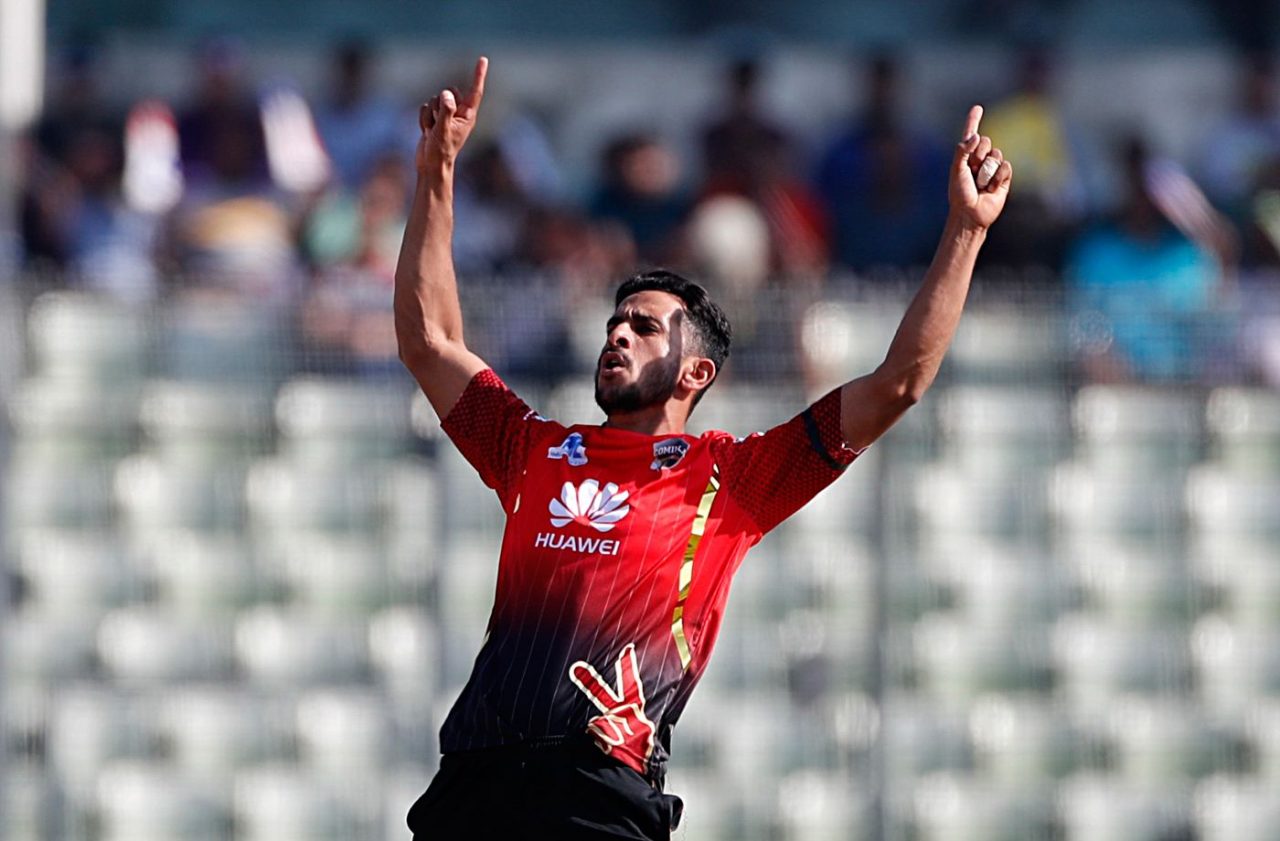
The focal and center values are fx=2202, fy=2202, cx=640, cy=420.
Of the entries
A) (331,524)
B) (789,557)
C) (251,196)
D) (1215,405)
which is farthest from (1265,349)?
(251,196)

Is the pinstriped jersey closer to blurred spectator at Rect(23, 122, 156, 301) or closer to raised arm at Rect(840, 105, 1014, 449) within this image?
raised arm at Rect(840, 105, 1014, 449)

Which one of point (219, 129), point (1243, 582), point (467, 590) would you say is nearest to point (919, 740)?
point (1243, 582)

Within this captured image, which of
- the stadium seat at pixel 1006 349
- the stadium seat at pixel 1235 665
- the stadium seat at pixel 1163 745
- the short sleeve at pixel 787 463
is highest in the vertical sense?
the stadium seat at pixel 1006 349

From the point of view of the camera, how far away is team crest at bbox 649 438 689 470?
5.93 metres

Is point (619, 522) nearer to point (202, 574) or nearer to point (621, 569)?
point (621, 569)

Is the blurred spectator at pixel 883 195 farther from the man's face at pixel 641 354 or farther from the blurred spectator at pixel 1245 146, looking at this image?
the man's face at pixel 641 354

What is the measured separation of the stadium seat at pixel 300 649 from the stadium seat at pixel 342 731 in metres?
0.13

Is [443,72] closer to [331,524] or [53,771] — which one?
[331,524]

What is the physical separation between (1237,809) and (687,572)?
544 centimetres

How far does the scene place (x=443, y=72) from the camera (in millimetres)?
14367

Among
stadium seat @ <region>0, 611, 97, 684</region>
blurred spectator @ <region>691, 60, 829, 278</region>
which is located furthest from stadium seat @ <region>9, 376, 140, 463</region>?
blurred spectator @ <region>691, 60, 829, 278</region>

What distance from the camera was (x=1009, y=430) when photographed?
1093 centimetres

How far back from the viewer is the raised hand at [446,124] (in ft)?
20.1

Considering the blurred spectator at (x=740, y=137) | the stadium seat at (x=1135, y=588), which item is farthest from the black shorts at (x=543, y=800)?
the blurred spectator at (x=740, y=137)
